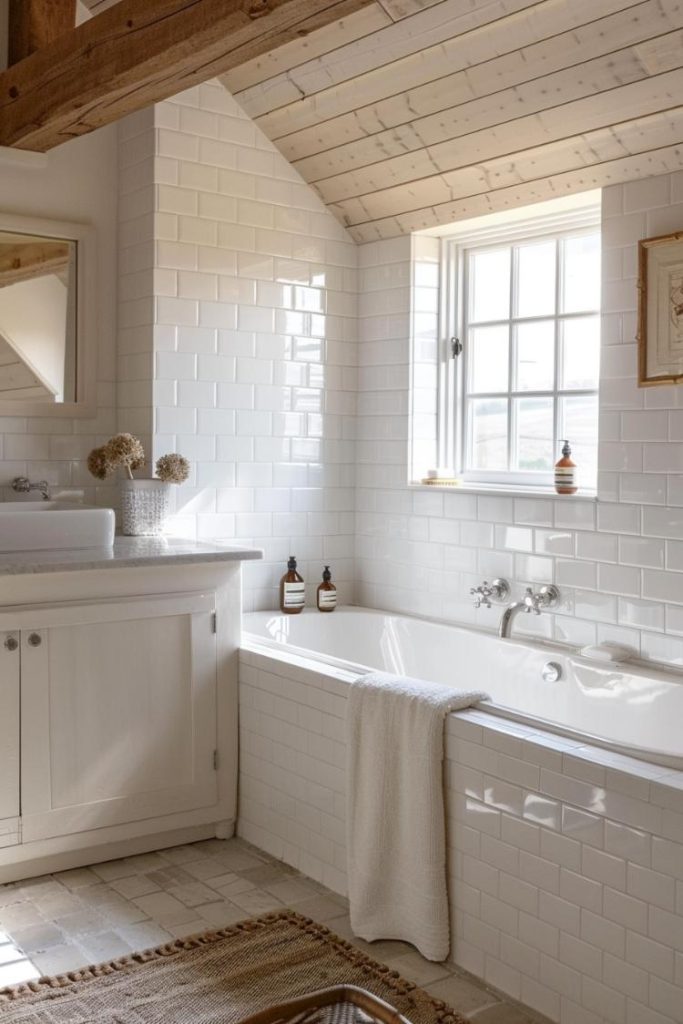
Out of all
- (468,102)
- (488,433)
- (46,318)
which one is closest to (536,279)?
(488,433)

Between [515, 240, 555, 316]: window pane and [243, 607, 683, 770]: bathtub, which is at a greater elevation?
[515, 240, 555, 316]: window pane

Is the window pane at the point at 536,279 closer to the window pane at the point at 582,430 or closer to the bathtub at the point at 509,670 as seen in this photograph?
the window pane at the point at 582,430

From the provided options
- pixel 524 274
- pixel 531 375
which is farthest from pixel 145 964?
pixel 524 274

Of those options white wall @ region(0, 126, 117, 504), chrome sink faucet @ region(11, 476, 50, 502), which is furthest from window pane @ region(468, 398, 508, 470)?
chrome sink faucet @ region(11, 476, 50, 502)

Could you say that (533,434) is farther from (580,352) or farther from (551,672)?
(551,672)

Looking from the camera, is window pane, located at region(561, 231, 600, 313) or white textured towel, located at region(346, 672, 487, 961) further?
window pane, located at region(561, 231, 600, 313)

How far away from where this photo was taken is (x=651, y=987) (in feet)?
7.54

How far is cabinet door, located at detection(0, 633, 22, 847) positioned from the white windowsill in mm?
1754

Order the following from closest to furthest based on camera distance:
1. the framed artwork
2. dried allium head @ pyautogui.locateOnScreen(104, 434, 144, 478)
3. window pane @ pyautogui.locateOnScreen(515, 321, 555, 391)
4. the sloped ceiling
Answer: the sloped ceiling → the framed artwork → dried allium head @ pyautogui.locateOnScreen(104, 434, 144, 478) → window pane @ pyautogui.locateOnScreen(515, 321, 555, 391)

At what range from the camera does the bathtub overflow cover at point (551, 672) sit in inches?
145

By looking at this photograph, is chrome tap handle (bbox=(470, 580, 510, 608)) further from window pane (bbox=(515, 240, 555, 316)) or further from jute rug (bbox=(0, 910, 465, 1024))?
jute rug (bbox=(0, 910, 465, 1024))

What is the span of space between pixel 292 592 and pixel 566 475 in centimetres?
122

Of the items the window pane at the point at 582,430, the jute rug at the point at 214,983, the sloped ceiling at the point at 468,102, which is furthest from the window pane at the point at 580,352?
the jute rug at the point at 214,983

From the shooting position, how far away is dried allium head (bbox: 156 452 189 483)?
13.2 feet
